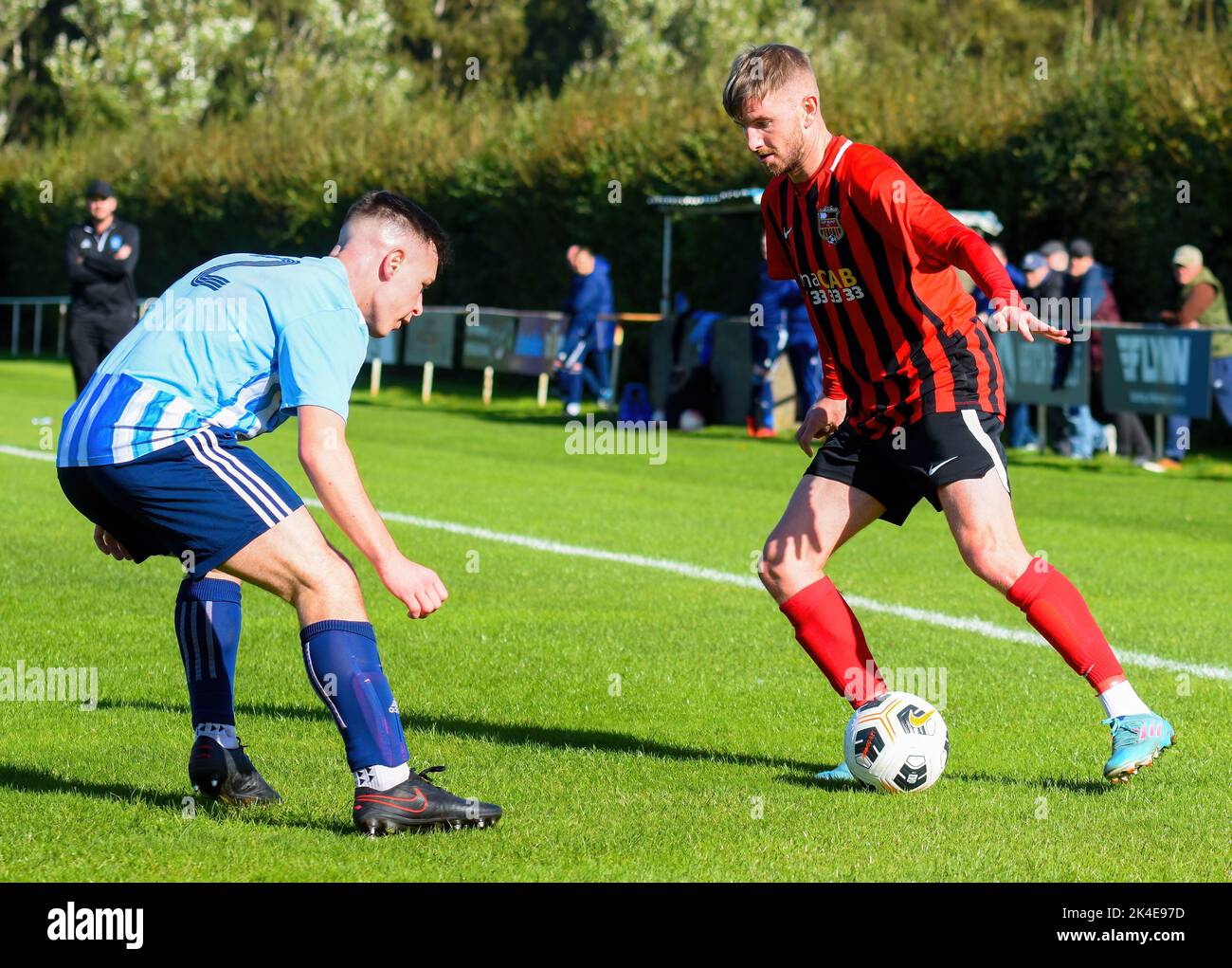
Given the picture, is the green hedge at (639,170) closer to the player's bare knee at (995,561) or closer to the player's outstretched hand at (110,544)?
the player's bare knee at (995,561)

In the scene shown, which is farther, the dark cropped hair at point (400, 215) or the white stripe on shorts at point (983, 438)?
the white stripe on shorts at point (983, 438)

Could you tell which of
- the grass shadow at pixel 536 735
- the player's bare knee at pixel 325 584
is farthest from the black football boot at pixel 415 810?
the grass shadow at pixel 536 735

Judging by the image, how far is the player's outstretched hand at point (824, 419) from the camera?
588 cm

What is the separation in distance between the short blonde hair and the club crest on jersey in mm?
403

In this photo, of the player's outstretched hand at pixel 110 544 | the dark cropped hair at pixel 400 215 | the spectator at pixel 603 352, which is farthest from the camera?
the spectator at pixel 603 352

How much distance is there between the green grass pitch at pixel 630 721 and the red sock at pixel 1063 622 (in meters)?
0.37

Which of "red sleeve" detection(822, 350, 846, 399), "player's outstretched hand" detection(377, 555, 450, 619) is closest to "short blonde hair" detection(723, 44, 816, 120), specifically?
"red sleeve" detection(822, 350, 846, 399)

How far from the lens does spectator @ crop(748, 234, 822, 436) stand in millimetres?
20188

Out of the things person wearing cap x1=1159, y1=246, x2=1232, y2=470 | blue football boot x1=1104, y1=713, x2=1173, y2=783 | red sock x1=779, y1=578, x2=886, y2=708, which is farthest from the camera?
person wearing cap x1=1159, y1=246, x2=1232, y2=470

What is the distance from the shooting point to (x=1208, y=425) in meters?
18.8

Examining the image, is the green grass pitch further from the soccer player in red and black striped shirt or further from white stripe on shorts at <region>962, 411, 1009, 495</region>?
white stripe on shorts at <region>962, 411, 1009, 495</region>
